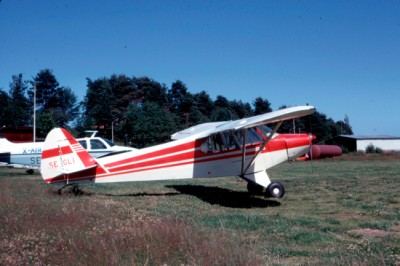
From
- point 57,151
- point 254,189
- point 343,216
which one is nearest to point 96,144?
point 57,151

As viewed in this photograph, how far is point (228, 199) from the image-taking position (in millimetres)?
11633

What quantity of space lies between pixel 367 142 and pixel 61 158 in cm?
6529

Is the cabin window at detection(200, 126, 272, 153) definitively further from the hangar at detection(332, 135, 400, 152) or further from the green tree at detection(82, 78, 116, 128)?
the hangar at detection(332, 135, 400, 152)

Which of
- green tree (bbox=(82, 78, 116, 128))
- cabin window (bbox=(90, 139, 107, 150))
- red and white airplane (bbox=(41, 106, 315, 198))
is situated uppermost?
green tree (bbox=(82, 78, 116, 128))

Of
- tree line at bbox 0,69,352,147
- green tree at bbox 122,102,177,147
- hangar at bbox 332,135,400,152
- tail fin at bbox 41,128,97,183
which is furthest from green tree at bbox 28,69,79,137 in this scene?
tail fin at bbox 41,128,97,183

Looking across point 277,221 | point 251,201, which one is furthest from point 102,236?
point 251,201

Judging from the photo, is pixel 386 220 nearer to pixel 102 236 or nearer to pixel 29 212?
pixel 102 236

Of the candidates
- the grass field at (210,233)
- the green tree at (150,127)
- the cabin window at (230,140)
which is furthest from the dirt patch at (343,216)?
the green tree at (150,127)

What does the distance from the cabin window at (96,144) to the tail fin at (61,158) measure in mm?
8465

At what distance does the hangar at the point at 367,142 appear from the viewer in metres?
67.1

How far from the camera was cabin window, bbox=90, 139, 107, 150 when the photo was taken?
65.2 feet

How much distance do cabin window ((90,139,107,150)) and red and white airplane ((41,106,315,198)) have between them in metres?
7.92

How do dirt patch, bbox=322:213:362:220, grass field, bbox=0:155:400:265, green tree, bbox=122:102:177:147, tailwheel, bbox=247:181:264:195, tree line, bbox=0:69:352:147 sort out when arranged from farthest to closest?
tree line, bbox=0:69:352:147, green tree, bbox=122:102:177:147, tailwheel, bbox=247:181:264:195, dirt patch, bbox=322:213:362:220, grass field, bbox=0:155:400:265

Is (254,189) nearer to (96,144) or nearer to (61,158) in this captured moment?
(61,158)
